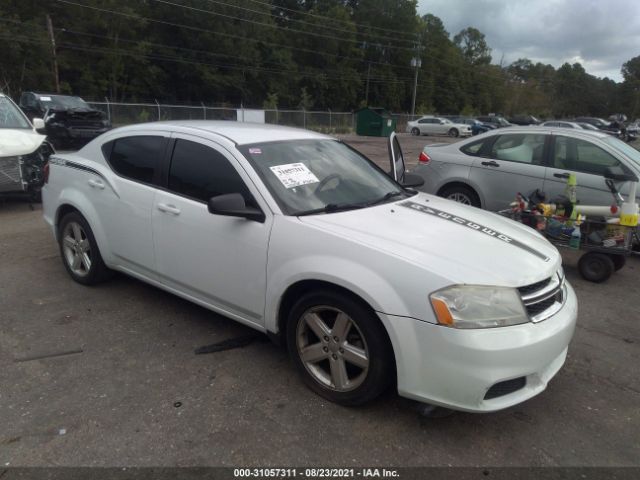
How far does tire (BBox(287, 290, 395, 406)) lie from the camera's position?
2670 millimetres

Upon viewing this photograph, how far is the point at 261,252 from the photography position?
309 cm

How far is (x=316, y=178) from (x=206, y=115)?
31551mm

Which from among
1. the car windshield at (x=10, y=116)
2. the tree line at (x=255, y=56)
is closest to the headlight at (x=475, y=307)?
the car windshield at (x=10, y=116)

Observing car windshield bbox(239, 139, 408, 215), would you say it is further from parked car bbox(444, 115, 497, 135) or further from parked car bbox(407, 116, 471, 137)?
parked car bbox(407, 116, 471, 137)

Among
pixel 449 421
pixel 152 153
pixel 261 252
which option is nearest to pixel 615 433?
pixel 449 421

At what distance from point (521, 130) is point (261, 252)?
5.37m

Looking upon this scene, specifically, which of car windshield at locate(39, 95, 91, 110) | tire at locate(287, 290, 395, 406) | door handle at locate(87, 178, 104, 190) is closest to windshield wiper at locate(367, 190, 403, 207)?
tire at locate(287, 290, 395, 406)

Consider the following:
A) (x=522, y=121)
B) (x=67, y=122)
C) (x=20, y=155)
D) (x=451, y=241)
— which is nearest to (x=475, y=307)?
(x=451, y=241)

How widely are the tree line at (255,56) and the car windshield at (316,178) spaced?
37.7 metres

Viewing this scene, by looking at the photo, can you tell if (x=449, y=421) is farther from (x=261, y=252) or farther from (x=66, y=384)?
(x=66, y=384)

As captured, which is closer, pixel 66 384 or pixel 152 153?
pixel 66 384

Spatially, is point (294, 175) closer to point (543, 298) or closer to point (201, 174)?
point (201, 174)

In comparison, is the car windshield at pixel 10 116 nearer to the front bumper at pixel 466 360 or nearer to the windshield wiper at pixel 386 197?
the windshield wiper at pixel 386 197

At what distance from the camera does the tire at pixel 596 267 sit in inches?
211
